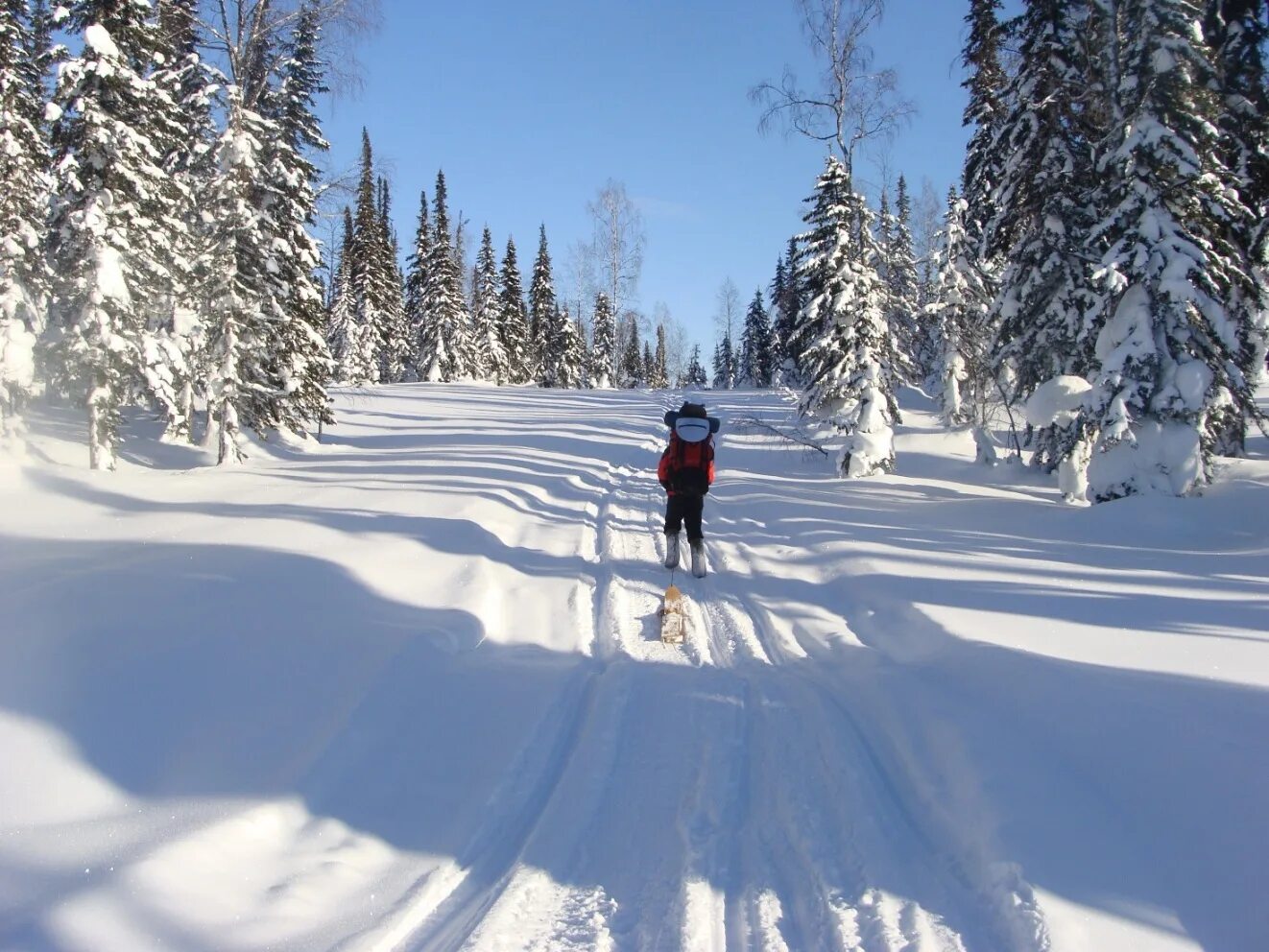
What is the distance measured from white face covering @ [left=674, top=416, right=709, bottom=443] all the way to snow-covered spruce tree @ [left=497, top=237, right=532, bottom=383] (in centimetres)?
5448

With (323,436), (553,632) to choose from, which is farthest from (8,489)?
(553,632)

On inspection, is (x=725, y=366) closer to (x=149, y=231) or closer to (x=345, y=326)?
(x=345, y=326)

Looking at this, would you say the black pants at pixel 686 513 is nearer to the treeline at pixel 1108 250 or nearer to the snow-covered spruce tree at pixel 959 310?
the treeline at pixel 1108 250

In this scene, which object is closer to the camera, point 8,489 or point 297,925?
point 297,925

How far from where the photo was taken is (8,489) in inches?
532

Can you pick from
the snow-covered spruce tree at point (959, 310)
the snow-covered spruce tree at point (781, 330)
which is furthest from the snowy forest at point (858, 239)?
the snow-covered spruce tree at point (781, 330)

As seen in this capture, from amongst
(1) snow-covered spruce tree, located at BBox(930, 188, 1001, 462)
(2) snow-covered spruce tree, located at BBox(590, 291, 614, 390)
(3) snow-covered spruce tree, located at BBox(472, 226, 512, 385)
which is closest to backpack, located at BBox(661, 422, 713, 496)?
(1) snow-covered spruce tree, located at BBox(930, 188, 1001, 462)

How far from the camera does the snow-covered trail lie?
3.14 metres

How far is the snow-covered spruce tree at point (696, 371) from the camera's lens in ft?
371

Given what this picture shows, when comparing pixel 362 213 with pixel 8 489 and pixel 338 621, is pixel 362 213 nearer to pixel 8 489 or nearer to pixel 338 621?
pixel 8 489

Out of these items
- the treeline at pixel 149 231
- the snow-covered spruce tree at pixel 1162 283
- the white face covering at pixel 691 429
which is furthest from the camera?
the treeline at pixel 149 231

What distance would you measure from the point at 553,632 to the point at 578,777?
2.60 m

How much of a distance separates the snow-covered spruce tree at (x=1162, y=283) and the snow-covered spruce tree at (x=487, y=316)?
51.4 metres

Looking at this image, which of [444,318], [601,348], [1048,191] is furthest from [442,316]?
[1048,191]
